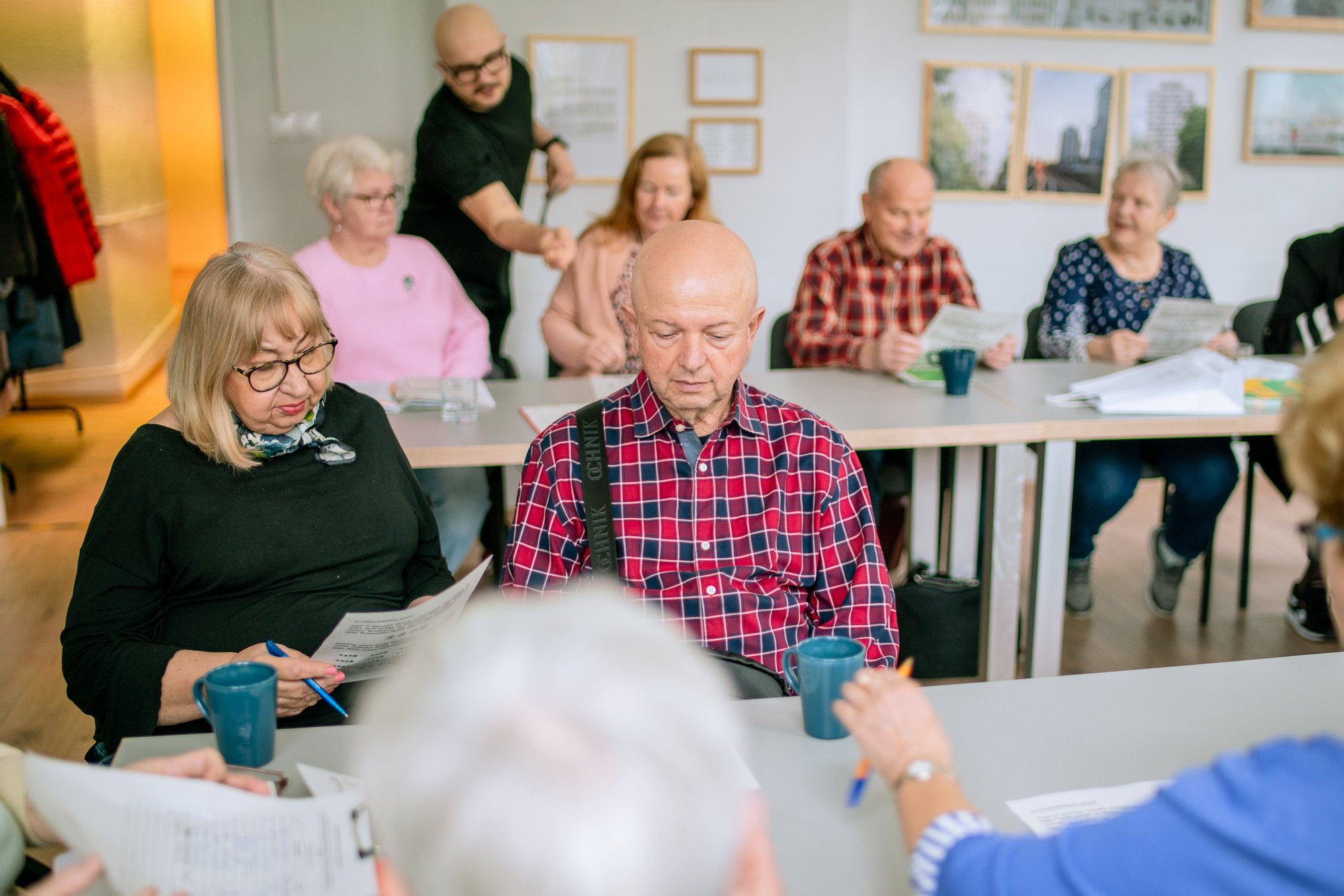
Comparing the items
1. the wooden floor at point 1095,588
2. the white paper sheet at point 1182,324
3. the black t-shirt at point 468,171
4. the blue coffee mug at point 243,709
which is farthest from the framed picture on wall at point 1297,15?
the blue coffee mug at point 243,709

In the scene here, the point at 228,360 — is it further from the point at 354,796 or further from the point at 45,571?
the point at 45,571

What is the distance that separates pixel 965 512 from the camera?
10.2ft

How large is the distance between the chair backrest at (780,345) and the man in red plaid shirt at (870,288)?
0.03 meters

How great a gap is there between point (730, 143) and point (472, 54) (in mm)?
1657

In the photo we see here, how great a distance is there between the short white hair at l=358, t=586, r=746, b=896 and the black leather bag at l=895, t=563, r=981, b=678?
2066 mm

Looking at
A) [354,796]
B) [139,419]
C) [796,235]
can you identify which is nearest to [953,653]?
[354,796]

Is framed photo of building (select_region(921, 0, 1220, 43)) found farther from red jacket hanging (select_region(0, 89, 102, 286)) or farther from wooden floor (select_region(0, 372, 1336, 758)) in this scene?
red jacket hanging (select_region(0, 89, 102, 286))

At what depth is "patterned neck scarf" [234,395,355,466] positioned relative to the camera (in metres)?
1.80

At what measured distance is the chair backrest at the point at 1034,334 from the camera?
376cm

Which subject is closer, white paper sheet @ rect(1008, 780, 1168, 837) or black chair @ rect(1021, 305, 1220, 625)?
white paper sheet @ rect(1008, 780, 1168, 837)

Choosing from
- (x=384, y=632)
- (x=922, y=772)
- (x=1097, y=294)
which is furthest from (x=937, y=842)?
(x=1097, y=294)

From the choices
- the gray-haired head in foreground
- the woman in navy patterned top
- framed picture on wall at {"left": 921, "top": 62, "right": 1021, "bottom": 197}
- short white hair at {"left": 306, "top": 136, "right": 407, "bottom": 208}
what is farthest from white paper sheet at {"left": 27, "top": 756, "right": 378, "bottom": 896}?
framed picture on wall at {"left": 921, "top": 62, "right": 1021, "bottom": 197}

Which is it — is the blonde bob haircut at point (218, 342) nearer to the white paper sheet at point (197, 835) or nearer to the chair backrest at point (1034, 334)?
the white paper sheet at point (197, 835)

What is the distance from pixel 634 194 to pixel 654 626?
9.65 ft
